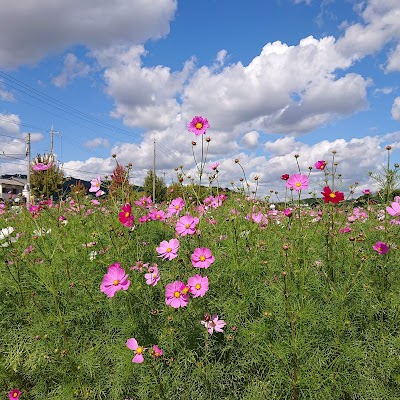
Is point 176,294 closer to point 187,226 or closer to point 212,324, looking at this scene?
point 212,324

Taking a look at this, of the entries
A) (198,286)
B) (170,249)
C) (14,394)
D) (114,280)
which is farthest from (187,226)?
(14,394)

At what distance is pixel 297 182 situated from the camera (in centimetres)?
223

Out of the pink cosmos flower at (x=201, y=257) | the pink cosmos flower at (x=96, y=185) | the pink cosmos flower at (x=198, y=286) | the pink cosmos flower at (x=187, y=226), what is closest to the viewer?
the pink cosmos flower at (x=198, y=286)

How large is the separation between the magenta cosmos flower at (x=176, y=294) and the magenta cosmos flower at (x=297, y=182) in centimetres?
96

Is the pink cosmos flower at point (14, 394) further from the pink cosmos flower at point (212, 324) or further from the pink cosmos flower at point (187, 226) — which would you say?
the pink cosmos flower at point (187, 226)

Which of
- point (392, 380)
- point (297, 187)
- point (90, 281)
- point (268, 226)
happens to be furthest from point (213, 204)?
point (392, 380)

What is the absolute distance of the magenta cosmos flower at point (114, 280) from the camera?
6.05 feet

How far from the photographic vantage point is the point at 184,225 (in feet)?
6.78

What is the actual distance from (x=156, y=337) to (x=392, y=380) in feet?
4.24

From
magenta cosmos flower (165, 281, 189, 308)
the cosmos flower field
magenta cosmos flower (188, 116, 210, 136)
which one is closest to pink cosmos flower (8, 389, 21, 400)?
the cosmos flower field

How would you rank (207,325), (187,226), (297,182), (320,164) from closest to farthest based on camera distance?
1. (207,325)
2. (187,226)
3. (297,182)
4. (320,164)

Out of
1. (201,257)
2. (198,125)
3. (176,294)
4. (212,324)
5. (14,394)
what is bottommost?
(14,394)

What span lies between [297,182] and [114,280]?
1.25 metres

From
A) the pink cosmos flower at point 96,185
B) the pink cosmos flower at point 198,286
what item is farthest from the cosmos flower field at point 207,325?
the pink cosmos flower at point 96,185
